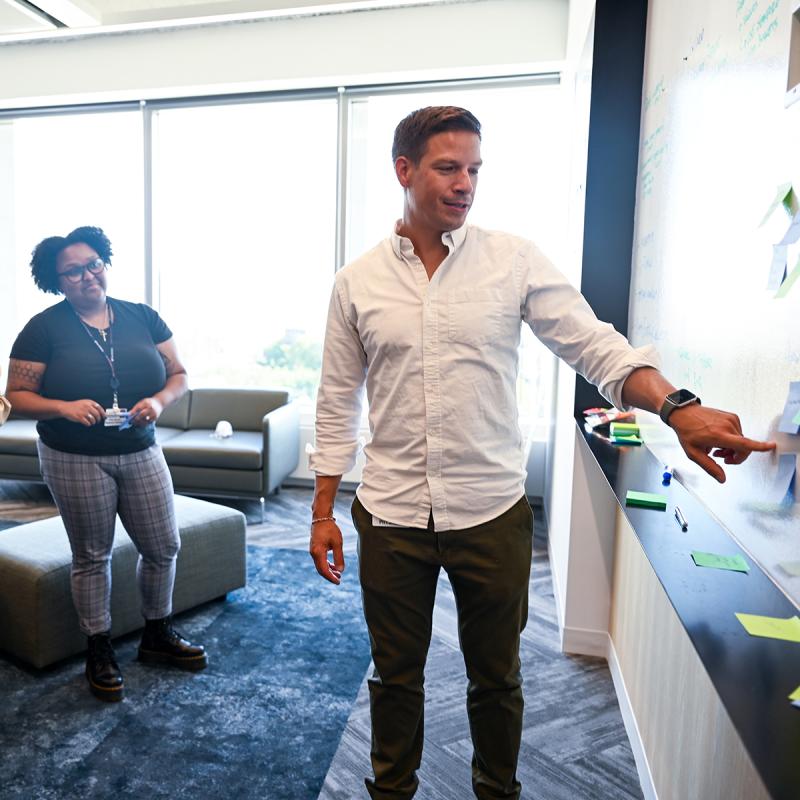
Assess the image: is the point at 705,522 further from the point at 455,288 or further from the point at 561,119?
the point at 561,119

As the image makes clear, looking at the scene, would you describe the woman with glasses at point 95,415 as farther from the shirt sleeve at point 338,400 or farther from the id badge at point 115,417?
the shirt sleeve at point 338,400

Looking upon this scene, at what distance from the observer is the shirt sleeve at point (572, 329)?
110 cm

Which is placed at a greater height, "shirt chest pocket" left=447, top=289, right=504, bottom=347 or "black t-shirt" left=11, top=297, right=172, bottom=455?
"shirt chest pocket" left=447, top=289, right=504, bottom=347

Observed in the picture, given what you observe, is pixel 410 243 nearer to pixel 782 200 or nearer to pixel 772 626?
pixel 782 200

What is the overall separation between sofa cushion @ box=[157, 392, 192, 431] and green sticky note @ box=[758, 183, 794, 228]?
4.12 m

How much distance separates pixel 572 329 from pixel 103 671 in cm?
176

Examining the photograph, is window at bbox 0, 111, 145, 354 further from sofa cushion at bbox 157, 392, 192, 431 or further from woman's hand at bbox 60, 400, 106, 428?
woman's hand at bbox 60, 400, 106, 428

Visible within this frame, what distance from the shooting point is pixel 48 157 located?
16.9 ft

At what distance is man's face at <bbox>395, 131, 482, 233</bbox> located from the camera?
4.00 ft

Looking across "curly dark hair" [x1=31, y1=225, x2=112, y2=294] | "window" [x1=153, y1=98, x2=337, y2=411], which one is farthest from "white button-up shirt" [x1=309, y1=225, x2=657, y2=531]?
"window" [x1=153, y1=98, x2=337, y2=411]

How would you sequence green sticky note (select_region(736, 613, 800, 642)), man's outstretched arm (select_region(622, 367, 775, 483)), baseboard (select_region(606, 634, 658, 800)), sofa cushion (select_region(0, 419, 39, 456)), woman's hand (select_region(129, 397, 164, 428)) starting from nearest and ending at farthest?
green sticky note (select_region(736, 613, 800, 642)), man's outstretched arm (select_region(622, 367, 775, 483)), baseboard (select_region(606, 634, 658, 800)), woman's hand (select_region(129, 397, 164, 428)), sofa cushion (select_region(0, 419, 39, 456))

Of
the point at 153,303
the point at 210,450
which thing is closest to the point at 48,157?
the point at 153,303

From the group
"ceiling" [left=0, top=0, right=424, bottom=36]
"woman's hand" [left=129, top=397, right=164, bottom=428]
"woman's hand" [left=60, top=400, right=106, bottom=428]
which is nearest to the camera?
"woman's hand" [left=60, top=400, right=106, bottom=428]

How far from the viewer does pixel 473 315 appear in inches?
49.1
